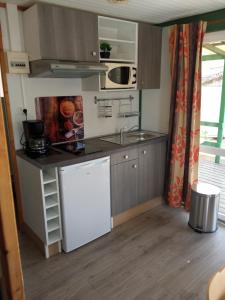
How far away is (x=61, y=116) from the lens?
2.79 metres

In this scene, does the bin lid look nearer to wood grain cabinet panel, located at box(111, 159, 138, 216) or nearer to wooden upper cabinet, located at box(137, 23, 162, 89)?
wood grain cabinet panel, located at box(111, 159, 138, 216)

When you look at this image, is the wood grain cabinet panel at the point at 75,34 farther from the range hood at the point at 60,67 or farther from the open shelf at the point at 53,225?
the open shelf at the point at 53,225

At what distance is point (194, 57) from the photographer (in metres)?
2.74

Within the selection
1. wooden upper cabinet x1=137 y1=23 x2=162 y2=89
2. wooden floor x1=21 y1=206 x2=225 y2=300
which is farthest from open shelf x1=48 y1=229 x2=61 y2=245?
wooden upper cabinet x1=137 y1=23 x2=162 y2=89

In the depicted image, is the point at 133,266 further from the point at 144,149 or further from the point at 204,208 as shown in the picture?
the point at 144,149

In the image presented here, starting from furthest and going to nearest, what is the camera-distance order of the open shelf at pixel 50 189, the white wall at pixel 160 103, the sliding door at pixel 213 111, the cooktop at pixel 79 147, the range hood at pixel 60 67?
the white wall at pixel 160 103
the sliding door at pixel 213 111
the cooktop at pixel 79 147
the open shelf at pixel 50 189
the range hood at pixel 60 67

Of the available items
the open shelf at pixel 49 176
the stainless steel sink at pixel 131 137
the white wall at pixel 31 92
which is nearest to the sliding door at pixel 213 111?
the stainless steel sink at pixel 131 137

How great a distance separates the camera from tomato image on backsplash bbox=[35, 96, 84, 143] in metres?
2.66

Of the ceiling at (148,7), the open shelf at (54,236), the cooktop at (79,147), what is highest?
the ceiling at (148,7)

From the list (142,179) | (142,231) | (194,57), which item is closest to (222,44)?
(194,57)

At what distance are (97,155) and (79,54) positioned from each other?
1.03m

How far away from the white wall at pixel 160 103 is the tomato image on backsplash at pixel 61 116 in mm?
1079

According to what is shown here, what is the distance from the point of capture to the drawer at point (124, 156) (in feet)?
8.57

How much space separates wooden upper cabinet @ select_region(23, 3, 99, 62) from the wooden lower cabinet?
1219 millimetres
